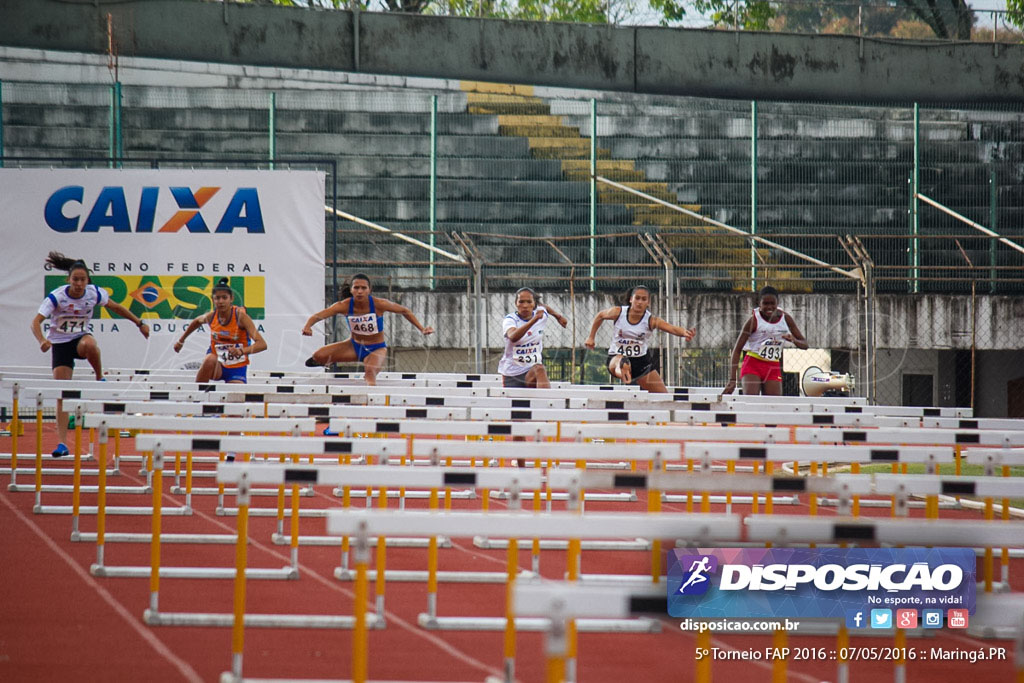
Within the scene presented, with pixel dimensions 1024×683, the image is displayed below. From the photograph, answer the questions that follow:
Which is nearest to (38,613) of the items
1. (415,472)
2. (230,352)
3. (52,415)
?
(415,472)

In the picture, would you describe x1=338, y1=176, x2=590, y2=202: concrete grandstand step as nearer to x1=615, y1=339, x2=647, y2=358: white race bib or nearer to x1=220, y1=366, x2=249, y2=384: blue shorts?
x1=615, y1=339, x2=647, y2=358: white race bib

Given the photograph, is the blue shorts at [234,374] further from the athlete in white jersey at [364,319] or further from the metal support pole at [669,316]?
the metal support pole at [669,316]

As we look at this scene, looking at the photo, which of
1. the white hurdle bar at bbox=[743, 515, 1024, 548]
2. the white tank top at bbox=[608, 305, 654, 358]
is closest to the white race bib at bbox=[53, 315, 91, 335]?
the white tank top at bbox=[608, 305, 654, 358]

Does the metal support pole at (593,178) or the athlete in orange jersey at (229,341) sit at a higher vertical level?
the metal support pole at (593,178)

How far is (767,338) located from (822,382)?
5707 mm

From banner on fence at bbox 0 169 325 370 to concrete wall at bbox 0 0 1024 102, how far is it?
1263cm

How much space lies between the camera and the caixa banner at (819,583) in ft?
14.5

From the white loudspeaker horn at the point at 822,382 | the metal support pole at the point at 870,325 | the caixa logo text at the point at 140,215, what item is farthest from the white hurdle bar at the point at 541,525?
the white loudspeaker horn at the point at 822,382

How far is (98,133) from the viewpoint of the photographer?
25.0 metres

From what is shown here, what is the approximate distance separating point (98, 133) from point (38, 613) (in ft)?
66.5

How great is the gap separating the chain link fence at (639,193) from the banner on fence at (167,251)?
4150 mm

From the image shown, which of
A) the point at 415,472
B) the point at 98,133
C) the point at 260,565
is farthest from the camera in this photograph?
the point at 98,133

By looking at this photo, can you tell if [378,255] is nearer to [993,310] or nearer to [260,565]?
[993,310]

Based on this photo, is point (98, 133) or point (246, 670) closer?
point (246, 670)
